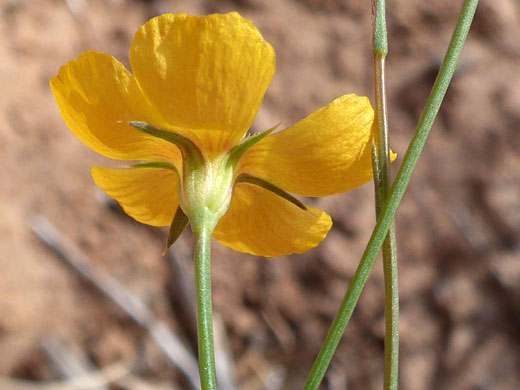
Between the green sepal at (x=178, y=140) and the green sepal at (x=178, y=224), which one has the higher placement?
the green sepal at (x=178, y=140)

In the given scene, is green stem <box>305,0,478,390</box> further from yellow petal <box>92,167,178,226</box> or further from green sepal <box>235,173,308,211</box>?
yellow petal <box>92,167,178,226</box>

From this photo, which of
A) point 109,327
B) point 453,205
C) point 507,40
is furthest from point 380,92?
point 109,327

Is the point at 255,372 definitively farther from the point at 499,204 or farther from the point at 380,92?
the point at 380,92

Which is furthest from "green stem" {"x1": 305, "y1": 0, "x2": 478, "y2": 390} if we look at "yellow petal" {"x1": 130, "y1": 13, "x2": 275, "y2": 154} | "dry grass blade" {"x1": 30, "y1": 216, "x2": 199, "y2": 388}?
"dry grass blade" {"x1": 30, "y1": 216, "x2": 199, "y2": 388}

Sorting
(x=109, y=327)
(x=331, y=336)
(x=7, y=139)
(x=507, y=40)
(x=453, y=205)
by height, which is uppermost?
(x=507, y=40)

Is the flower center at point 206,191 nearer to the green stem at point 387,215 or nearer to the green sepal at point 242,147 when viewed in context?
the green sepal at point 242,147

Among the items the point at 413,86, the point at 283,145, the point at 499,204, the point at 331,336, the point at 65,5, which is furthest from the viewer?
the point at 65,5

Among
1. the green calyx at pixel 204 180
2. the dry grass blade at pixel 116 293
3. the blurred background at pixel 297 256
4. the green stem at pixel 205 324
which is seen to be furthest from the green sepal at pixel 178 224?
the dry grass blade at pixel 116 293
